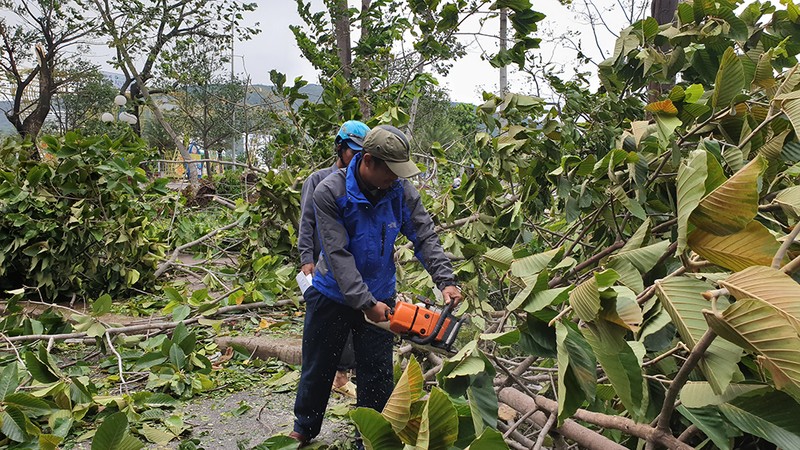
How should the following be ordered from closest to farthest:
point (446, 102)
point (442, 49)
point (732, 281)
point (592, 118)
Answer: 1. point (732, 281)
2. point (592, 118)
3. point (442, 49)
4. point (446, 102)

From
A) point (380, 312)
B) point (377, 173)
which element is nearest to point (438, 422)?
point (380, 312)

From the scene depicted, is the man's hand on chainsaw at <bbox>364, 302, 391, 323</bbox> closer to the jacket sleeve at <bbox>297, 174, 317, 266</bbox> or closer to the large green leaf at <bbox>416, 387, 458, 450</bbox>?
the jacket sleeve at <bbox>297, 174, 317, 266</bbox>

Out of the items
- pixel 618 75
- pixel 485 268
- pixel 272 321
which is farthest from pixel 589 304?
pixel 272 321

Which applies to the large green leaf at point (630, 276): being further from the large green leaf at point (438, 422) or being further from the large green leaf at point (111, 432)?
the large green leaf at point (111, 432)

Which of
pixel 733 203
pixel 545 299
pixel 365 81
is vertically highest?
pixel 365 81

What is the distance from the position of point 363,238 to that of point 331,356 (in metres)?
0.69

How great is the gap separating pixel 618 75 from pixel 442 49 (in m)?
2.07

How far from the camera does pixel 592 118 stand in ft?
10.6

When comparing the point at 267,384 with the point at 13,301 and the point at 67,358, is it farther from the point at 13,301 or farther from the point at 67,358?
the point at 13,301

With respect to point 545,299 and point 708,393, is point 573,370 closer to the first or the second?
point 545,299

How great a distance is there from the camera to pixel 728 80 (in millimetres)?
1793

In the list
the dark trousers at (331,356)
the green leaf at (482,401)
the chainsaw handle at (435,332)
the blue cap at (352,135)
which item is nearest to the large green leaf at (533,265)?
the green leaf at (482,401)

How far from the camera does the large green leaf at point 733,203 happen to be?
2.96 ft

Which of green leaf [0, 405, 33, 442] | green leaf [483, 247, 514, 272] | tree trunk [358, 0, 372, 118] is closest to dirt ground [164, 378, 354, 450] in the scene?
green leaf [0, 405, 33, 442]
